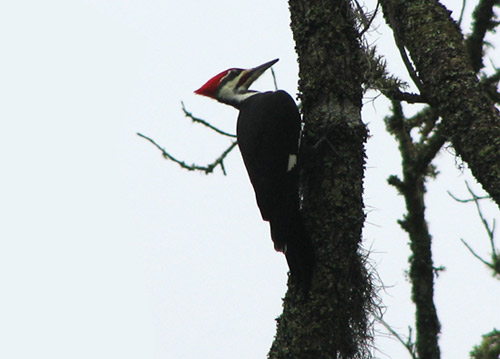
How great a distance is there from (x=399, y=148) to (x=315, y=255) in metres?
1.66

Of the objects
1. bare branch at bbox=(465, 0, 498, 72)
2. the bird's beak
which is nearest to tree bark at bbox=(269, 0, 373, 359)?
the bird's beak


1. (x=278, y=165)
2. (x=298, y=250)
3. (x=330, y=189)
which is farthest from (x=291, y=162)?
(x=298, y=250)

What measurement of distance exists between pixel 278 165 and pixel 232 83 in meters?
0.98

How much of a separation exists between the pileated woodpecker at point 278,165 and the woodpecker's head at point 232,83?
0.18 metres

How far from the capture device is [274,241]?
10.1 feet

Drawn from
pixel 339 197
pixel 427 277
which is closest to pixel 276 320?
pixel 339 197

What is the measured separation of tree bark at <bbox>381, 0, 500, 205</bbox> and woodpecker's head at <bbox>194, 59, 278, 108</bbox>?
1.13m

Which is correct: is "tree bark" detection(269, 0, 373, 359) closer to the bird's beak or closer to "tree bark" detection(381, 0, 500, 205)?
"tree bark" detection(381, 0, 500, 205)

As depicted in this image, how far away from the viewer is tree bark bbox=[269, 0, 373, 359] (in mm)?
2678

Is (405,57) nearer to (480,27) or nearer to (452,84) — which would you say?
(452,84)

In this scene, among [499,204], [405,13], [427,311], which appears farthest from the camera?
[427,311]

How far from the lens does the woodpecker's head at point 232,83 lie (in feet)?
13.3

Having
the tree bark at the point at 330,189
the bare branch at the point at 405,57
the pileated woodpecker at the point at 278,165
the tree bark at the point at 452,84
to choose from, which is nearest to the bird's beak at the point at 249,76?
the pileated woodpecker at the point at 278,165

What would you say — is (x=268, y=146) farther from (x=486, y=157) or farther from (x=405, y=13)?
(x=486, y=157)
